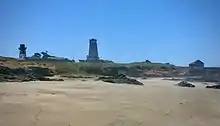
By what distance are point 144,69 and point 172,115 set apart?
188ft

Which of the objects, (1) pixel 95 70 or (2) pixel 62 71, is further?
(1) pixel 95 70

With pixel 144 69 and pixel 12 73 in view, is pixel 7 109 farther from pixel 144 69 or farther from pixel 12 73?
pixel 144 69

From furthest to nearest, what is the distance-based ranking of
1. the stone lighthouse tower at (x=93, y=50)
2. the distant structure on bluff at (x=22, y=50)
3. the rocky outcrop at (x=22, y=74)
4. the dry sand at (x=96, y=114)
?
the stone lighthouse tower at (x=93, y=50) < the distant structure on bluff at (x=22, y=50) < the rocky outcrop at (x=22, y=74) < the dry sand at (x=96, y=114)

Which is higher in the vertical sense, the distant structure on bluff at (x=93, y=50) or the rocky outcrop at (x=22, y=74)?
the distant structure on bluff at (x=93, y=50)

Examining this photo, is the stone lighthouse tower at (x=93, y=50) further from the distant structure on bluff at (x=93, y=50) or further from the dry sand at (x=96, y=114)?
the dry sand at (x=96, y=114)

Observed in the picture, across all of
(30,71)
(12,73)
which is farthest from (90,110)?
(30,71)

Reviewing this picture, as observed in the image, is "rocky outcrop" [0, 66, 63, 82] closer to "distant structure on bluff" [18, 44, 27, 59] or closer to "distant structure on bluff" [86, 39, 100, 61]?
"distant structure on bluff" [18, 44, 27, 59]

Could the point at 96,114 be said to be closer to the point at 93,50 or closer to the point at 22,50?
the point at 22,50

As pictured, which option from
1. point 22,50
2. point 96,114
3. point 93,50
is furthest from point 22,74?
point 93,50

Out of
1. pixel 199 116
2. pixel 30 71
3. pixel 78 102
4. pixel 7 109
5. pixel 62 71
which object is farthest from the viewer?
pixel 62 71

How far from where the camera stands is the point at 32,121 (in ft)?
32.8

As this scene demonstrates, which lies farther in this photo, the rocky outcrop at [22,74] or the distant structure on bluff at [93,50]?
the distant structure on bluff at [93,50]

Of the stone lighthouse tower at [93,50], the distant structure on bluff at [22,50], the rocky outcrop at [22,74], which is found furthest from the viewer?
the stone lighthouse tower at [93,50]

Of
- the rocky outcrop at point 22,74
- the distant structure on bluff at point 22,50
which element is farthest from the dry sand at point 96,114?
the distant structure on bluff at point 22,50
